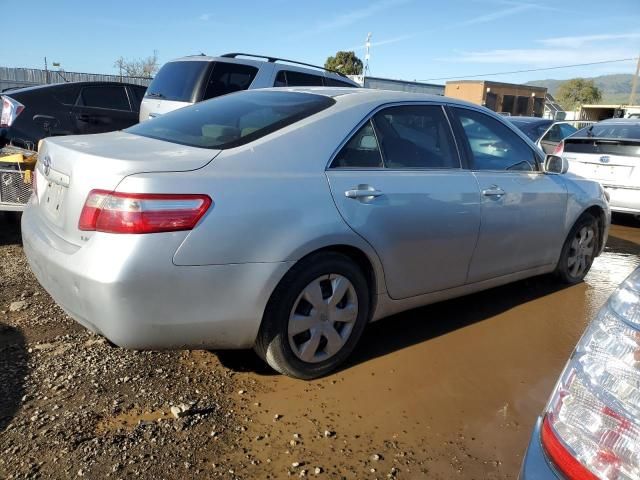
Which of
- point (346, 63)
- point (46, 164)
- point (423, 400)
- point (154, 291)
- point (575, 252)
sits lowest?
point (423, 400)

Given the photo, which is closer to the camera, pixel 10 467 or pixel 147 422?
pixel 10 467

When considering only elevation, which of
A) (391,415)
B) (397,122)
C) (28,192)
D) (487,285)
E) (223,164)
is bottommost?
(391,415)

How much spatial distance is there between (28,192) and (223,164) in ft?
10.2

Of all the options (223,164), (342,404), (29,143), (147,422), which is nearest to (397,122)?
(223,164)

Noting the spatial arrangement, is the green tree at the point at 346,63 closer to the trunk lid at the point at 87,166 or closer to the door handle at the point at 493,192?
the door handle at the point at 493,192

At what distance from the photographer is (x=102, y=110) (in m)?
8.04

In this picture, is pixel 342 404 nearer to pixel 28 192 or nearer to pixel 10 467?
pixel 10 467

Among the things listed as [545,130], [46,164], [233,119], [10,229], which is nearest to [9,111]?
[10,229]

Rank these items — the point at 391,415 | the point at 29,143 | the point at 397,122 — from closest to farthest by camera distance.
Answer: the point at 391,415 → the point at 397,122 → the point at 29,143

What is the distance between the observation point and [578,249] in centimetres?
470

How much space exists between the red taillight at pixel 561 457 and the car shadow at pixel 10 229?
16.9ft

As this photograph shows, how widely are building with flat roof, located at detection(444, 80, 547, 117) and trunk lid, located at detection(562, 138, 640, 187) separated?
2847 cm

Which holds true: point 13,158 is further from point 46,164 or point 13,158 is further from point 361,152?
point 361,152

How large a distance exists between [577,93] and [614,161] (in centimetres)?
6332
